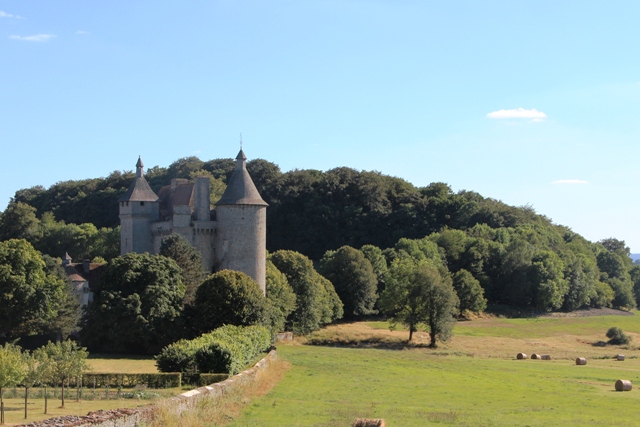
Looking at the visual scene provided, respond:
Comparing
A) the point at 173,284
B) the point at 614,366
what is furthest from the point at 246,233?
the point at 614,366

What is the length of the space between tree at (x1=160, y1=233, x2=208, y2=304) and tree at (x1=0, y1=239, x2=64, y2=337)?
815cm

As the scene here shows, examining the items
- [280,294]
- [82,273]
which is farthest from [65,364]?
[82,273]

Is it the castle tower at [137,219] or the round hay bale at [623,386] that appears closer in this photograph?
the round hay bale at [623,386]

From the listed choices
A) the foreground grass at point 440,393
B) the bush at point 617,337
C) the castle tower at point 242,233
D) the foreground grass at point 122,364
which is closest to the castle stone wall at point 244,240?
the castle tower at point 242,233

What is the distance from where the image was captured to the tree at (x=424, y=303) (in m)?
64.4

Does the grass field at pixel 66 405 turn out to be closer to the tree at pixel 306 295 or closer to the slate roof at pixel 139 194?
the slate roof at pixel 139 194

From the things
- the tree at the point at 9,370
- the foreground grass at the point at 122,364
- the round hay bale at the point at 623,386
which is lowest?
the foreground grass at the point at 122,364

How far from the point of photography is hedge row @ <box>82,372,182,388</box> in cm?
3578

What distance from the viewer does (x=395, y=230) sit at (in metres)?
107

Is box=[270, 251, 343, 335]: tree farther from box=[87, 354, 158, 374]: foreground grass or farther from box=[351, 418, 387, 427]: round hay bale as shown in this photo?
box=[351, 418, 387, 427]: round hay bale

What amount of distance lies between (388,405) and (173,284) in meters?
28.5

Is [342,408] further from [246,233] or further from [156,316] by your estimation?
[246,233]

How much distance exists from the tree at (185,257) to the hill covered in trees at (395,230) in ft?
95.4

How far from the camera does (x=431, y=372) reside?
42.9 meters
